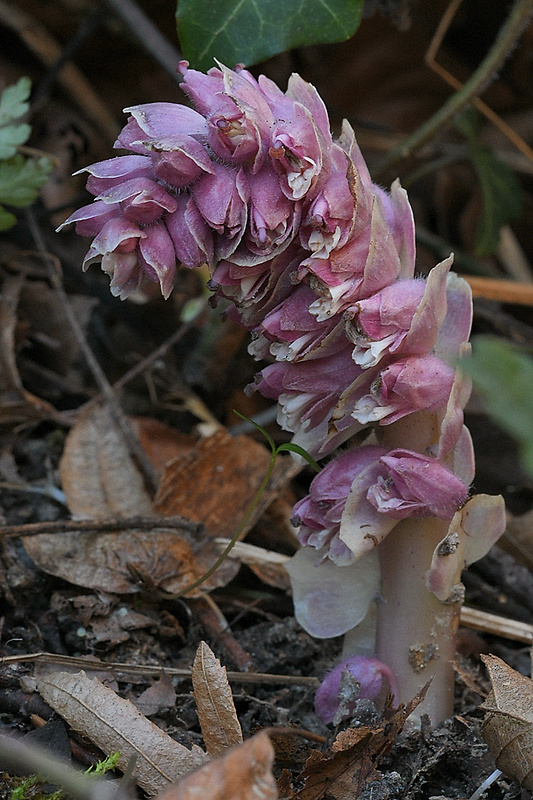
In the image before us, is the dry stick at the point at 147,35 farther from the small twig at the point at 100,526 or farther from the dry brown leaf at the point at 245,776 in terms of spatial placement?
the dry brown leaf at the point at 245,776

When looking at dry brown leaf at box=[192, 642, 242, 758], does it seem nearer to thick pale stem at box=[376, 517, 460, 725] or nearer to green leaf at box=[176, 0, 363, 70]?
thick pale stem at box=[376, 517, 460, 725]

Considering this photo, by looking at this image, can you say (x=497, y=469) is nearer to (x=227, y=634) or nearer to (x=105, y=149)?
(x=227, y=634)

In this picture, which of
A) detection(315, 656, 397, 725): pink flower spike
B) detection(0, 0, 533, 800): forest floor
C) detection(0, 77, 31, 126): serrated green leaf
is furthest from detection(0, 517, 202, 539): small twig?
detection(0, 77, 31, 126): serrated green leaf

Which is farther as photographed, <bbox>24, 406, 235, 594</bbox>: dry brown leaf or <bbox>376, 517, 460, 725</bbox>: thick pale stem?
<bbox>24, 406, 235, 594</bbox>: dry brown leaf

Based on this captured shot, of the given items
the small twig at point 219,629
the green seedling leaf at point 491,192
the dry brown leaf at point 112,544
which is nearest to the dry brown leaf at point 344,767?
the small twig at point 219,629

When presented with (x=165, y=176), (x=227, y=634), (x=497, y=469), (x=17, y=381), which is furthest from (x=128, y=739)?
(x=497, y=469)

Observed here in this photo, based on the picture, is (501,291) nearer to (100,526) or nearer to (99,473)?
(99,473)
